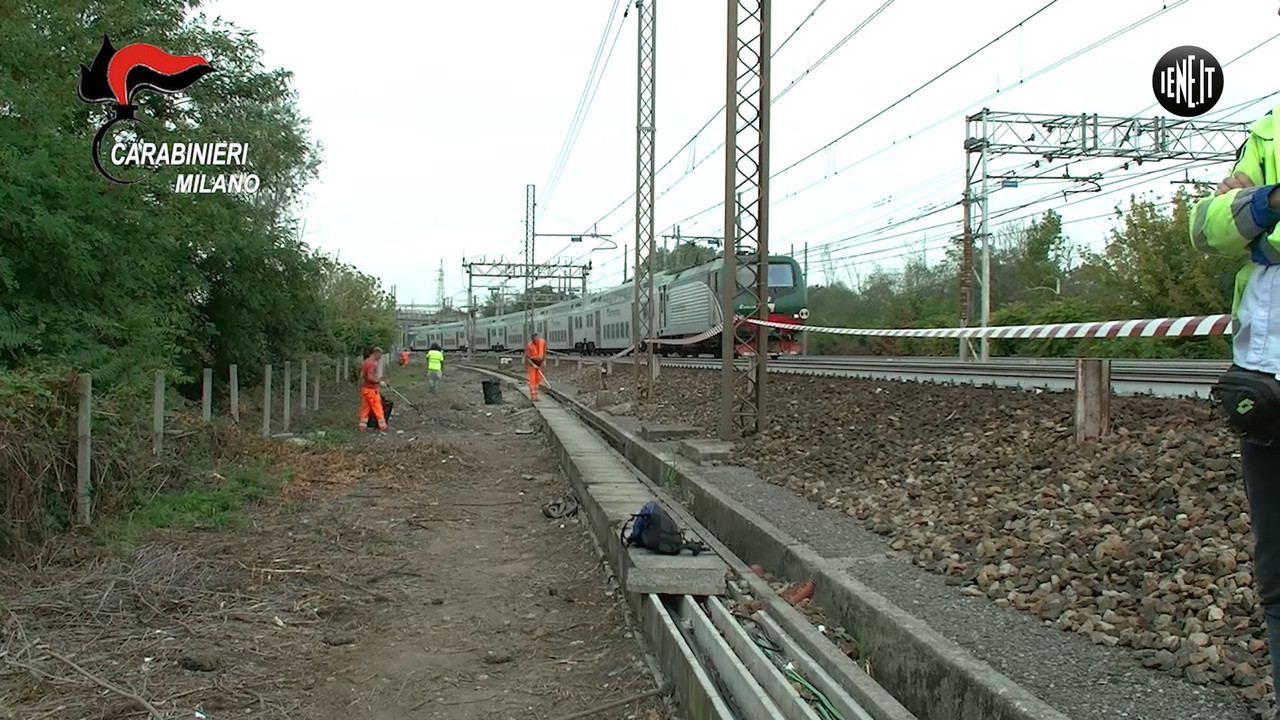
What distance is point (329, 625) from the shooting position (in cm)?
579

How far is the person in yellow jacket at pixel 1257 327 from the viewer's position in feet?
7.42

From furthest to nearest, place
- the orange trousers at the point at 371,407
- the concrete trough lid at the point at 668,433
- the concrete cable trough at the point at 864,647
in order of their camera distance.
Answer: the orange trousers at the point at 371,407 < the concrete trough lid at the point at 668,433 < the concrete cable trough at the point at 864,647

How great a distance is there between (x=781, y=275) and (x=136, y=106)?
54.6ft

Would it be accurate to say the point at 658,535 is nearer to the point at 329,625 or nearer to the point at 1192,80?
the point at 329,625

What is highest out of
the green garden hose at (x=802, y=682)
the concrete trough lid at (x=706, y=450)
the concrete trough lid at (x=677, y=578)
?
the concrete trough lid at (x=706, y=450)

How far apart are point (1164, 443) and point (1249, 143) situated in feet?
13.8

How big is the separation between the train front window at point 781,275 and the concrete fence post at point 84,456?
20.3m

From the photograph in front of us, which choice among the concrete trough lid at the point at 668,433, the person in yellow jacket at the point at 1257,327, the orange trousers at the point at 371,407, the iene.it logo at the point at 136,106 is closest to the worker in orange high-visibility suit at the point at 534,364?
the orange trousers at the point at 371,407

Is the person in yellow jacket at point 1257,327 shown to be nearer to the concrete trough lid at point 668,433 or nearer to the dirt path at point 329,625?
the dirt path at point 329,625

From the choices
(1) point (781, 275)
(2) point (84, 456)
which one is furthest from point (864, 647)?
(1) point (781, 275)

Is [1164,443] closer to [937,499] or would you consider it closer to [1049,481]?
[1049,481]

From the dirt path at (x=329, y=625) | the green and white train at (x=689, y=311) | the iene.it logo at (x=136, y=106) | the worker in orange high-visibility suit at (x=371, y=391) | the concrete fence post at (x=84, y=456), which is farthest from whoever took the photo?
the green and white train at (x=689, y=311)

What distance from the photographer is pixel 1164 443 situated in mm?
6199

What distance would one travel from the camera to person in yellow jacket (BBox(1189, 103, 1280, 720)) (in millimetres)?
2262
